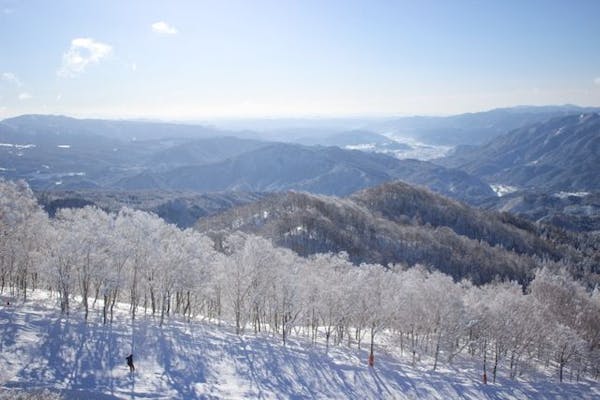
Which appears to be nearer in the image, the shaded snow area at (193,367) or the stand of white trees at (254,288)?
the shaded snow area at (193,367)

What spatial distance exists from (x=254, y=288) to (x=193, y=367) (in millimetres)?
22101

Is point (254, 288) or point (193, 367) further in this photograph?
point (254, 288)

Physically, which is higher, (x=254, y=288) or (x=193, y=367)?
(x=254, y=288)

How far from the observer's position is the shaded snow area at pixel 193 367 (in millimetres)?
49219

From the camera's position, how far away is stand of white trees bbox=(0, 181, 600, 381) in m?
69.3

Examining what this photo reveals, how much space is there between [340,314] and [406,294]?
507 inches

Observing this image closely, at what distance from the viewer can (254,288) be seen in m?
77.6

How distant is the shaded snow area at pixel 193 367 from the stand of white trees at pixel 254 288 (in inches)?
155

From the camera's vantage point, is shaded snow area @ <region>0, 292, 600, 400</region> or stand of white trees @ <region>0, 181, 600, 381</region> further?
stand of white trees @ <region>0, 181, 600, 381</region>

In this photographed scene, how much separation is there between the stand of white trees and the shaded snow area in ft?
12.9

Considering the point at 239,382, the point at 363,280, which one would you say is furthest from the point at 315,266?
the point at 239,382

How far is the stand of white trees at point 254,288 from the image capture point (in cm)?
6931

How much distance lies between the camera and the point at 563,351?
8775 centimetres

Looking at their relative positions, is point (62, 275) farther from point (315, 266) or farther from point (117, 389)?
point (315, 266)
